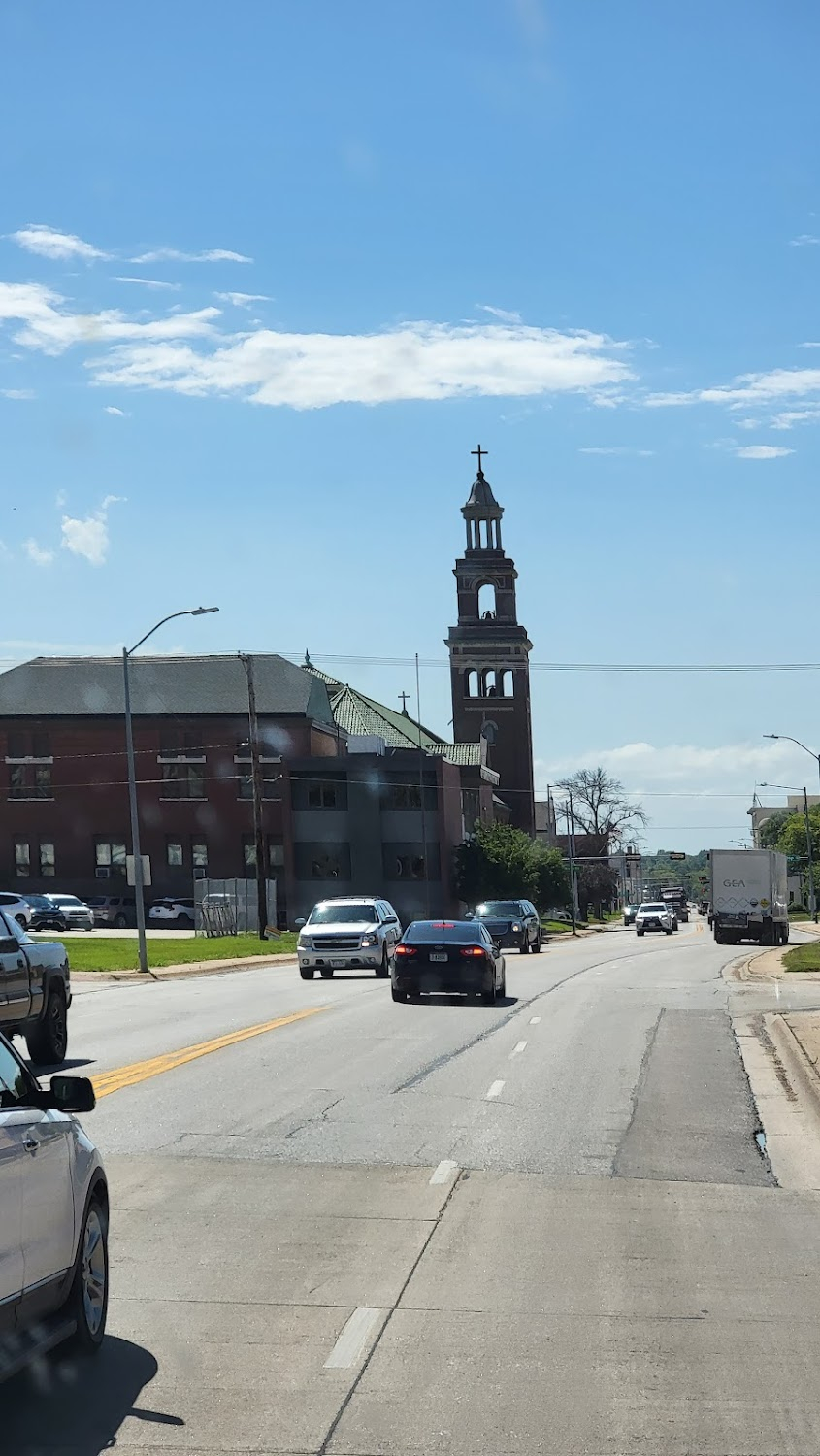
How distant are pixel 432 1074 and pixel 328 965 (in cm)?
2050

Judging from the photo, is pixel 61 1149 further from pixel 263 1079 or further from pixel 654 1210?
pixel 263 1079

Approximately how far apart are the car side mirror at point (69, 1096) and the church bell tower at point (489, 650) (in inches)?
4152

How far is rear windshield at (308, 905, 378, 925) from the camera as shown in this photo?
39.2 meters

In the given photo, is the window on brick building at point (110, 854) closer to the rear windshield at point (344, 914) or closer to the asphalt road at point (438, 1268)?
the rear windshield at point (344, 914)

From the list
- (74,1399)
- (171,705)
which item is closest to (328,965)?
(74,1399)

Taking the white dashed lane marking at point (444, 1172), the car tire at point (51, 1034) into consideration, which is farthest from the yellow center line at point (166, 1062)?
the white dashed lane marking at point (444, 1172)

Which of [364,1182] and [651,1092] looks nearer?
[364,1182]

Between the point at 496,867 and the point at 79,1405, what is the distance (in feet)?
286

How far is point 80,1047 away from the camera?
2141 centimetres

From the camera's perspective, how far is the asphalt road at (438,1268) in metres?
6.49

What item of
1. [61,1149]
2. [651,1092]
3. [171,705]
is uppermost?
[171,705]

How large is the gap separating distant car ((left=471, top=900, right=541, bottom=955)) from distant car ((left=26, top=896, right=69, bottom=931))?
19.6 meters

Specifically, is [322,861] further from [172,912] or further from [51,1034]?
[51,1034]

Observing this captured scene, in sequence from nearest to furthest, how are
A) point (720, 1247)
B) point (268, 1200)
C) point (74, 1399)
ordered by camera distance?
point (74, 1399) → point (720, 1247) → point (268, 1200)
